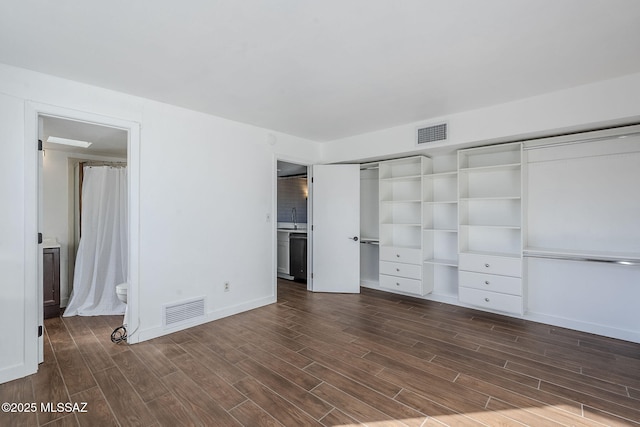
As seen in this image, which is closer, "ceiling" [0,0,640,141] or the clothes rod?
"ceiling" [0,0,640,141]

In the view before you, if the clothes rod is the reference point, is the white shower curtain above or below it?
below

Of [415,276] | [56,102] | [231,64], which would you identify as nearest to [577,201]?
[415,276]

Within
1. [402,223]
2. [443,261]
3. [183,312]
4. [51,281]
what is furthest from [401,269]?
[51,281]

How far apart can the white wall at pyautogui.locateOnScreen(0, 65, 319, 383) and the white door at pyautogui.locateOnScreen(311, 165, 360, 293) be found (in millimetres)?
606

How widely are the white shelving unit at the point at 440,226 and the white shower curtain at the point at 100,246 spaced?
432 centimetres

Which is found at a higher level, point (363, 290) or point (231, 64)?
point (231, 64)

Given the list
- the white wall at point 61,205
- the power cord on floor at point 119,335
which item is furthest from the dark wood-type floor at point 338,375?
the white wall at point 61,205

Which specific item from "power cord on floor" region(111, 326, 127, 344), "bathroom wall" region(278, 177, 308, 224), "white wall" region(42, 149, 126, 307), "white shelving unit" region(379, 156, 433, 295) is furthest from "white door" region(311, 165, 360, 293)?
"white wall" region(42, 149, 126, 307)

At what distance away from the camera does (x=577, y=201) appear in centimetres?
329

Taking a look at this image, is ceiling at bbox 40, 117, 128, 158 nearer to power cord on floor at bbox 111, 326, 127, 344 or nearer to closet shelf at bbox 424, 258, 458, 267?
power cord on floor at bbox 111, 326, 127, 344

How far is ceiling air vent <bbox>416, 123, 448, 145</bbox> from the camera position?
12.0ft

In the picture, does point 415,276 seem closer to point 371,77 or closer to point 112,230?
point 371,77

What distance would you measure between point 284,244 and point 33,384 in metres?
3.98

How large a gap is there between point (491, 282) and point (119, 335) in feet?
14.1
